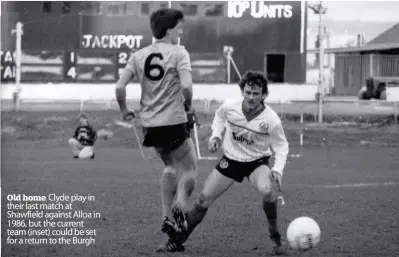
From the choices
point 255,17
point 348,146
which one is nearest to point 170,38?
point 348,146

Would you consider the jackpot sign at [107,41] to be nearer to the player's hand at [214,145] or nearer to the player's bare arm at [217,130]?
the player's bare arm at [217,130]

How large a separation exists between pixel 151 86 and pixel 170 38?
45 centimetres

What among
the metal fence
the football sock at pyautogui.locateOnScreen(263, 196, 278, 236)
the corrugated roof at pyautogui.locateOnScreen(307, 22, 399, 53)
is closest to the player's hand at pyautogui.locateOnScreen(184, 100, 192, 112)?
the football sock at pyautogui.locateOnScreen(263, 196, 278, 236)

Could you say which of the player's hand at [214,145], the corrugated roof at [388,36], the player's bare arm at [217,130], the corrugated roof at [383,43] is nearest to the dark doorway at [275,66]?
the corrugated roof at [383,43]

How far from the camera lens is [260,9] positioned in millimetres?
47938

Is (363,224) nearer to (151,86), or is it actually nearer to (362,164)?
(151,86)

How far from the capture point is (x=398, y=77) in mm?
46906

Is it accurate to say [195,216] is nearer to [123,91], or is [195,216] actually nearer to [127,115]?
[127,115]

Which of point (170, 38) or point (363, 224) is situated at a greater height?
point (170, 38)

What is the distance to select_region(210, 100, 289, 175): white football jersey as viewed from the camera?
8.27 metres

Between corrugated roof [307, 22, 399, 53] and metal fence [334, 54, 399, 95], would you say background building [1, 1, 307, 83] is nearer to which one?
metal fence [334, 54, 399, 95]

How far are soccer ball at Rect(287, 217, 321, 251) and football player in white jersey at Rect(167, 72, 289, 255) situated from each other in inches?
10.0

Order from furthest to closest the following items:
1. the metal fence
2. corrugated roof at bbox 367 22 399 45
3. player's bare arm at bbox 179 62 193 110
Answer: corrugated roof at bbox 367 22 399 45, the metal fence, player's bare arm at bbox 179 62 193 110

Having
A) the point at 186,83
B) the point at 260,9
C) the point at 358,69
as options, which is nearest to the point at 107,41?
the point at 260,9
